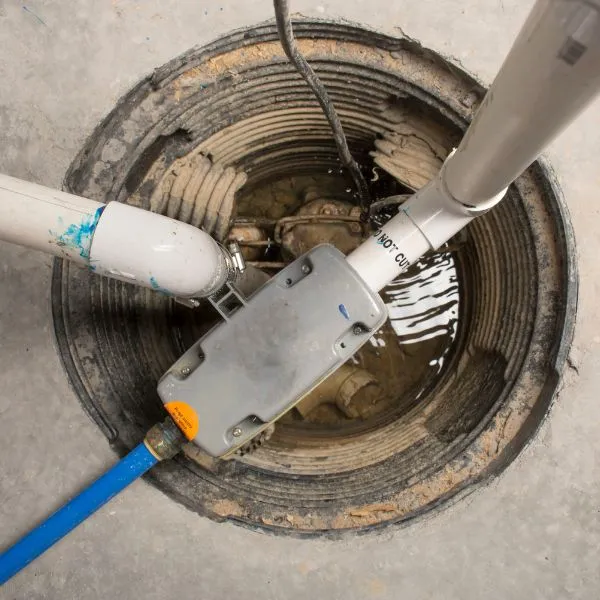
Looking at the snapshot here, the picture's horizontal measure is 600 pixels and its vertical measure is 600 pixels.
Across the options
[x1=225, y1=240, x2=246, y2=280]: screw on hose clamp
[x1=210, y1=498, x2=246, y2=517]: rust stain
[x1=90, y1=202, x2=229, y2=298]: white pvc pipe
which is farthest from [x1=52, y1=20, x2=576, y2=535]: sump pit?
[x1=90, y1=202, x2=229, y2=298]: white pvc pipe

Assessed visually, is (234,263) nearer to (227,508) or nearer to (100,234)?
(100,234)

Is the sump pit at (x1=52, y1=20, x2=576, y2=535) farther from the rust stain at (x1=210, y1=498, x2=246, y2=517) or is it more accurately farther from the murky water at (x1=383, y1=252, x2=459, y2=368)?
the murky water at (x1=383, y1=252, x2=459, y2=368)

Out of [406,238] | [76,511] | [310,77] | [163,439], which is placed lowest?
[76,511]

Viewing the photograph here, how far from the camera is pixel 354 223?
1.71 meters

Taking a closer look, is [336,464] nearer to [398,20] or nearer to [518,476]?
[518,476]

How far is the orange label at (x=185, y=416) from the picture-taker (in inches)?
43.7

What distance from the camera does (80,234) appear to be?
0.90 metres

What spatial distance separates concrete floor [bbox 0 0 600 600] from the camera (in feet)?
4.06

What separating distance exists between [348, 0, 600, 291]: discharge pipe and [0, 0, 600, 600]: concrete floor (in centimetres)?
42

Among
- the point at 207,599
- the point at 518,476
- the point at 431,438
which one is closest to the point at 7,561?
the point at 207,599

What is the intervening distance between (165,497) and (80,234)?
645 millimetres

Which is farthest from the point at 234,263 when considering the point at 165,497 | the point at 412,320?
the point at 412,320

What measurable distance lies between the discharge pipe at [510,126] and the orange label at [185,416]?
42cm

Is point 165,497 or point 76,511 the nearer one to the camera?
point 76,511
